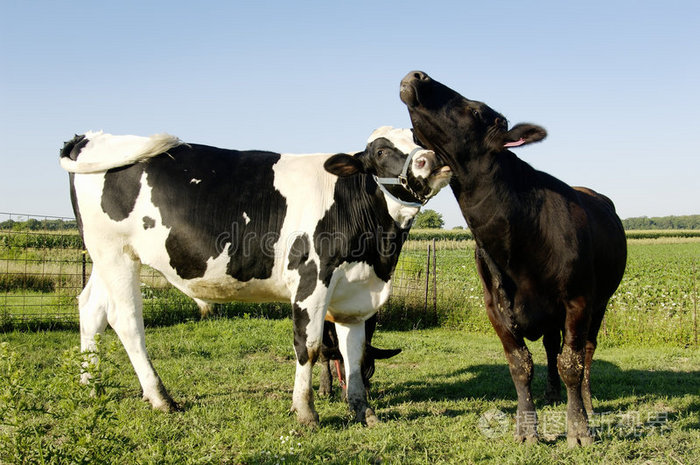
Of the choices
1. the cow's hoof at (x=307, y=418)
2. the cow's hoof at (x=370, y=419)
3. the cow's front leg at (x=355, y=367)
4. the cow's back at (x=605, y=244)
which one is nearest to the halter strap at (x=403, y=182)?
the cow's front leg at (x=355, y=367)

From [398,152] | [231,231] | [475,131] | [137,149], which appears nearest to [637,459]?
[475,131]

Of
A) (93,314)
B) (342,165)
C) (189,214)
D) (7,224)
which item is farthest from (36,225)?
(342,165)

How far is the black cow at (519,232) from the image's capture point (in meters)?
3.90

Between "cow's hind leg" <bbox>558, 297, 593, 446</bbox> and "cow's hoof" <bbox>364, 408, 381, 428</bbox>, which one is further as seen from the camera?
"cow's hoof" <bbox>364, 408, 381, 428</bbox>

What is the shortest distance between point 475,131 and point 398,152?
1.05 meters

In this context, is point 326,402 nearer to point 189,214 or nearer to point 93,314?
point 189,214

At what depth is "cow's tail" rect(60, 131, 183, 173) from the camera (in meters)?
5.20

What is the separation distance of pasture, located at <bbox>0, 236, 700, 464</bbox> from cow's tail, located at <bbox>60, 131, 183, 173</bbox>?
66.2 inches

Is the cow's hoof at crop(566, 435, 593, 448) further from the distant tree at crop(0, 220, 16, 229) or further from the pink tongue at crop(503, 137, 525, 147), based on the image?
the distant tree at crop(0, 220, 16, 229)

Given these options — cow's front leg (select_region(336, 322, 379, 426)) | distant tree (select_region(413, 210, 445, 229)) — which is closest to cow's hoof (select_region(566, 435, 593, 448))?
cow's front leg (select_region(336, 322, 379, 426))

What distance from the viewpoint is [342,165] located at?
4.98 metres

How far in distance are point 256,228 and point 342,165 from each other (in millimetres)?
959

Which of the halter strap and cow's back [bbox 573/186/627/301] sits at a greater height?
the halter strap

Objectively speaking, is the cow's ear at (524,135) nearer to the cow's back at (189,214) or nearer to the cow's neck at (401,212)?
the cow's neck at (401,212)
